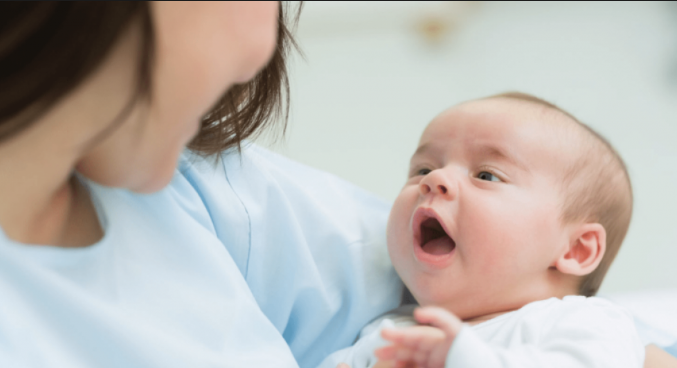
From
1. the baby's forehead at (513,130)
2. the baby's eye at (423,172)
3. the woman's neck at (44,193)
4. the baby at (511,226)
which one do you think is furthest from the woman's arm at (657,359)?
the woman's neck at (44,193)

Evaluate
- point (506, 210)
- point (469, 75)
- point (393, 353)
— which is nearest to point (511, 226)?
point (506, 210)

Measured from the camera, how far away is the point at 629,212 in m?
0.89

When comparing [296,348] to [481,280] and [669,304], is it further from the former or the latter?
[669,304]

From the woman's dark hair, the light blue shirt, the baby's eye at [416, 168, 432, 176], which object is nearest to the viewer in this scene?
the woman's dark hair

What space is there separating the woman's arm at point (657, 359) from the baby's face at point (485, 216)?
15cm

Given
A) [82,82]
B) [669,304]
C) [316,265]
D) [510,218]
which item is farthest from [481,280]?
[82,82]

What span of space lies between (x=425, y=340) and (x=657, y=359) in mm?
380

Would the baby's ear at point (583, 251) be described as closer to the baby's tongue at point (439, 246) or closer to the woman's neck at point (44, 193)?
the baby's tongue at point (439, 246)

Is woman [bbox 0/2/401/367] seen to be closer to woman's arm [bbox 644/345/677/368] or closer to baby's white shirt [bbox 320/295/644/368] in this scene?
baby's white shirt [bbox 320/295/644/368]

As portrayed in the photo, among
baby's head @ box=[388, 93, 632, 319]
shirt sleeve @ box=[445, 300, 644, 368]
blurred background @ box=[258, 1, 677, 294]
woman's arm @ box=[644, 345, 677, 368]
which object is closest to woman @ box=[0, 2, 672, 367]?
baby's head @ box=[388, 93, 632, 319]

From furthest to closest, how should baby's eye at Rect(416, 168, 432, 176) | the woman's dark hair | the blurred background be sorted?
the blurred background → baby's eye at Rect(416, 168, 432, 176) → the woman's dark hair

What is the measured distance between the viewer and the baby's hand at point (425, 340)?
590 millimetres

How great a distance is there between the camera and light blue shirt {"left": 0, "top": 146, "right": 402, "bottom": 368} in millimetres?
527

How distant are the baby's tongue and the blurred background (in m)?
0.87
